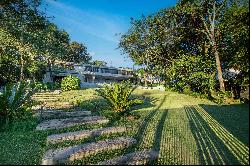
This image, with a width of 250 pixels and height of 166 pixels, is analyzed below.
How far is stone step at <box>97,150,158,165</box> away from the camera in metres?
5.33

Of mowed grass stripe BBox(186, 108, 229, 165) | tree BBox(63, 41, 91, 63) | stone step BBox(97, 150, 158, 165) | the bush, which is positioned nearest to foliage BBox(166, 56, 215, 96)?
the bush

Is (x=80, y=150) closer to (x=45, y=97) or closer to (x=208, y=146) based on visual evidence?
(x=208, y=146)

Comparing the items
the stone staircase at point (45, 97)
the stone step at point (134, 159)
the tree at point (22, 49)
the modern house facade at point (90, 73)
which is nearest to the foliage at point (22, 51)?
the tree at point (22, 49)

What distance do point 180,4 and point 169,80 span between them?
6752 millimetres

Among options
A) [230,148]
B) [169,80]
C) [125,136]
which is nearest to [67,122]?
[125,136]

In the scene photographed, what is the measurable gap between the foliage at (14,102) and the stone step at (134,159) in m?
→ 4.87

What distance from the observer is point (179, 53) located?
28.3 metres

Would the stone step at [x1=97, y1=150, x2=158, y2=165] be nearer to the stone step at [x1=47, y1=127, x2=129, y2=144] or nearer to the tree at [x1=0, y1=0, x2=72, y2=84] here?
the stone step at [x1=47, y1=127, x2=129, y2=144]

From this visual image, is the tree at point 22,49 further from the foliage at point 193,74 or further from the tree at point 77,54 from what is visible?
the tree at point 77,54

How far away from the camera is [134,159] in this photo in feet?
18.0

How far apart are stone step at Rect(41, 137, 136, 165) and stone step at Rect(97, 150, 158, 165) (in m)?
0.63

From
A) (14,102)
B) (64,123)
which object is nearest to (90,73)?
(14,102)

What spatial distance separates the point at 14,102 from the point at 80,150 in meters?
4.70

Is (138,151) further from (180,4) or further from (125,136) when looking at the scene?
(180,4)
